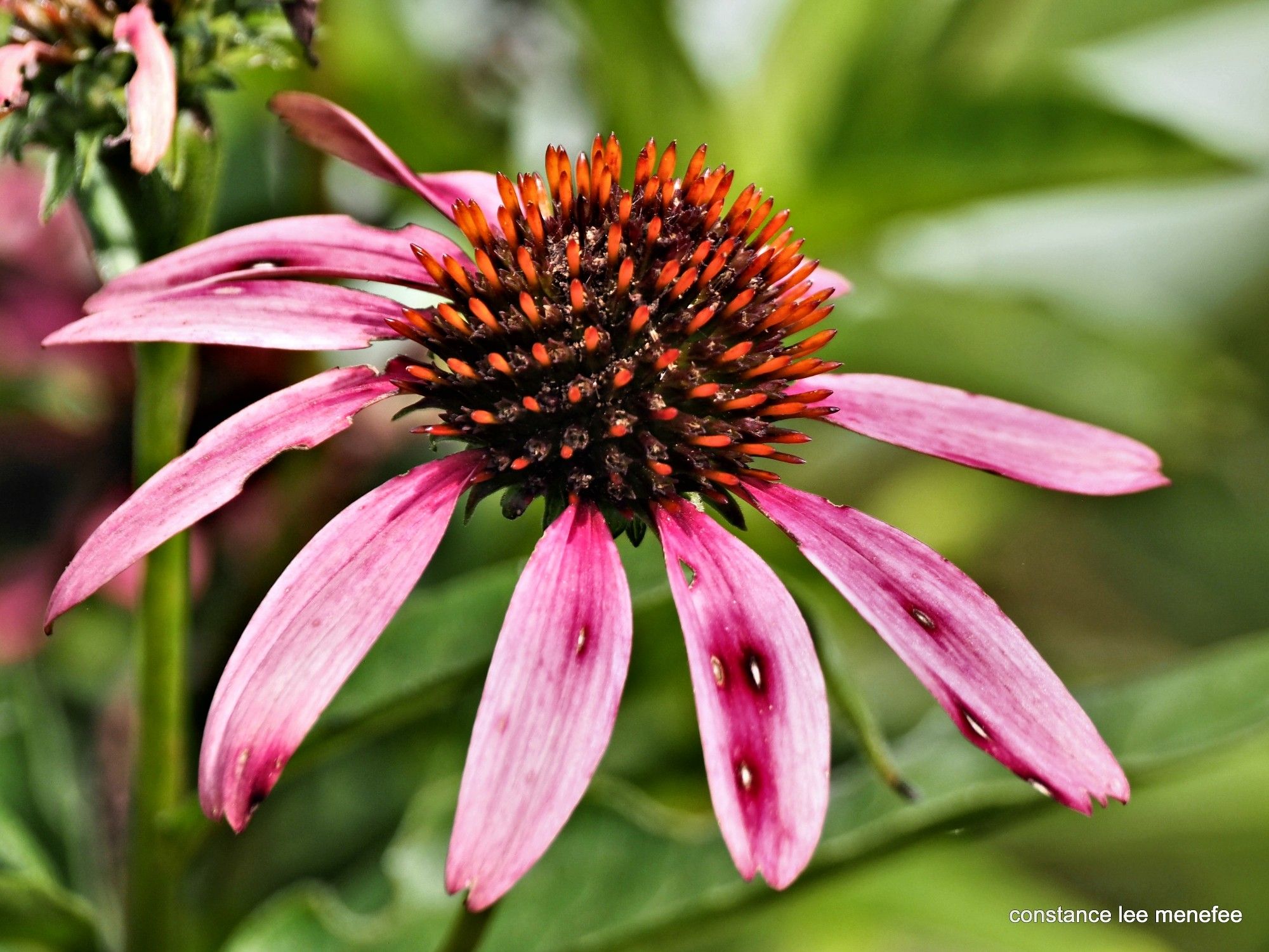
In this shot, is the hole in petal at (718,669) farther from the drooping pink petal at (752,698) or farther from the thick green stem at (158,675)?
the thick green stem at (158,675)

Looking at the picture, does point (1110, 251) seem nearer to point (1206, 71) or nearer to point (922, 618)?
point (1206, 71)

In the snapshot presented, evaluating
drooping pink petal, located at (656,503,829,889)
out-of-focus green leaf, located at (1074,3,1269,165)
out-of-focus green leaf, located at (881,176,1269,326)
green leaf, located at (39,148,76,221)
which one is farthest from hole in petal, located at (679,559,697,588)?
out-of-focus green leaf, located at (1074,3,1269,165)

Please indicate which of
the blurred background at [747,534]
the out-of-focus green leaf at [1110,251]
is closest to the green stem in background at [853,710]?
the blurred background at [747,534]

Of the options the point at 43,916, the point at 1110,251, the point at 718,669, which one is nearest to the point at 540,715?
the point at 718,669

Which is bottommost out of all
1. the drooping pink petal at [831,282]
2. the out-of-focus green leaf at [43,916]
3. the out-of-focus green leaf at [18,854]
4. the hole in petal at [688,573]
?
the out-of-focus green leaf at [43,916]

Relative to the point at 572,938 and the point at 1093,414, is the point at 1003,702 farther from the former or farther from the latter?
the point at 1093,414

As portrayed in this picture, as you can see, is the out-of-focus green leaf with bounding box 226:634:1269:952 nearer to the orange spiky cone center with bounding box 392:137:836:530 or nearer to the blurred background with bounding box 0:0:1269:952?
the blurred background with bounding box 0:0:1269:952
